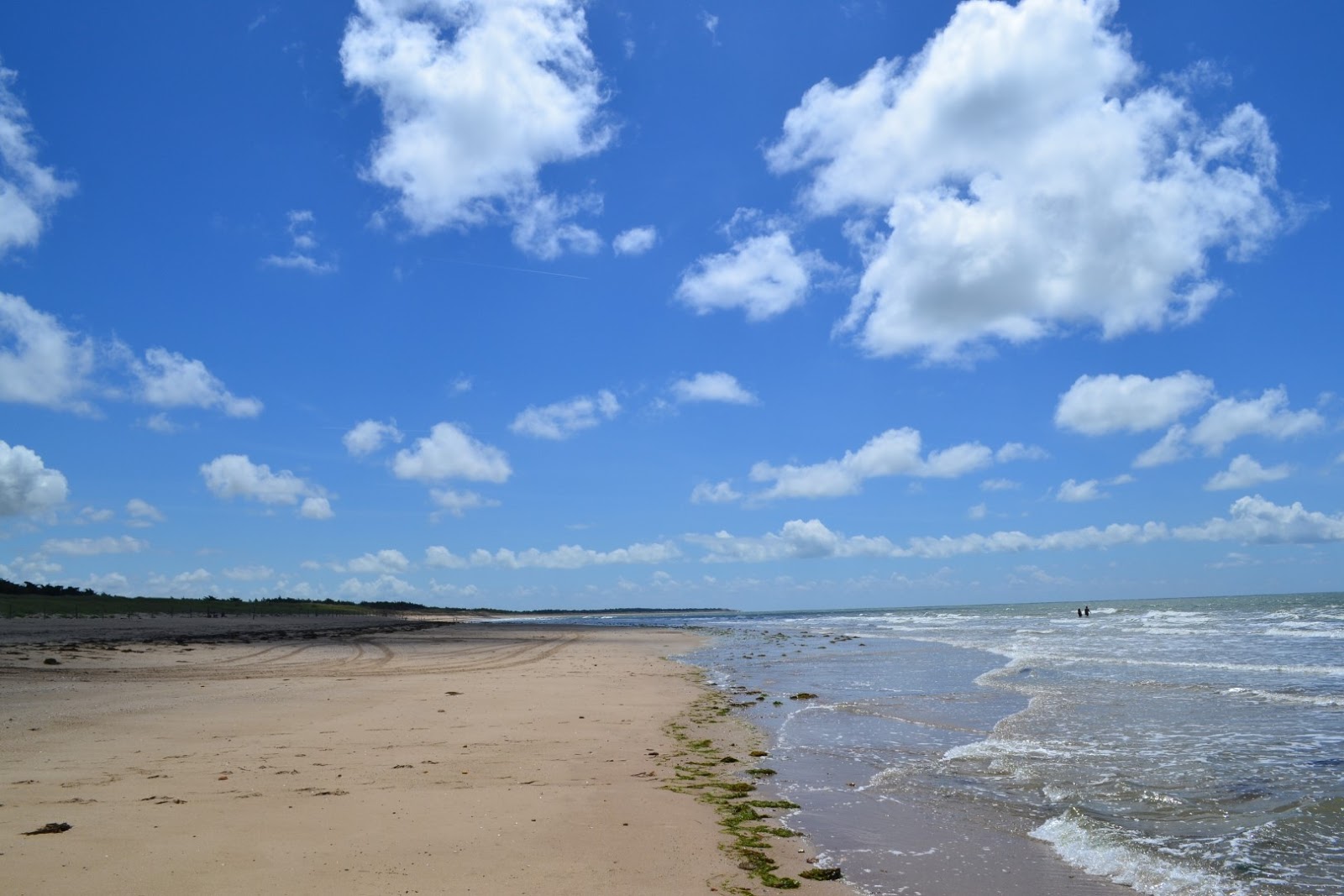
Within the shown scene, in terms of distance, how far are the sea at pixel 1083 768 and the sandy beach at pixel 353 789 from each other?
4.22 feet

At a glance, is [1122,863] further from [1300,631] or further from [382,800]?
[1300,631]

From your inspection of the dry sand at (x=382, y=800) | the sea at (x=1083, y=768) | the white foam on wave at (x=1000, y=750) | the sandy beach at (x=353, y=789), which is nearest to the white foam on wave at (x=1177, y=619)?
the sea at (x=1083, y=768)

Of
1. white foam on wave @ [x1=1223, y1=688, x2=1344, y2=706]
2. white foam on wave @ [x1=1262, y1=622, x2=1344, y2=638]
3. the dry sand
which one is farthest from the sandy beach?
white foam on wave @ [x1=1262, y1=622, x2=1344, y2=638]

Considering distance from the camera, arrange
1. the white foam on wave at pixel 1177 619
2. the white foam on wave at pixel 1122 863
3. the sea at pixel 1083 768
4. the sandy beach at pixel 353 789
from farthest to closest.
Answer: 1. the white foam on wave at pixel 1177 619
2. the sea at pixel 1083 768
3. the white foam on wave at pixel 1122 863
4. the sandy beach at pixel 353 789

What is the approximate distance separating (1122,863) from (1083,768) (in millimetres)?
3938

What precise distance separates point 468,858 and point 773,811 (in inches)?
132

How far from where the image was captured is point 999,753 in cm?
1119

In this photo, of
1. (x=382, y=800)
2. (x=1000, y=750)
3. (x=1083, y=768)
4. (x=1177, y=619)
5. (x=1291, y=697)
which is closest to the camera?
(x=382, y=800)

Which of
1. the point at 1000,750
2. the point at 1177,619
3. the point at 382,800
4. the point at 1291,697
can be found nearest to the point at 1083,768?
the point at 1000,750

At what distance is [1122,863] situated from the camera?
265 inches

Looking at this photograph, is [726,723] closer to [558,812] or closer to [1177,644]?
[558,812]

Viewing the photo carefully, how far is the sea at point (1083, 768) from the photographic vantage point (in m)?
6.91

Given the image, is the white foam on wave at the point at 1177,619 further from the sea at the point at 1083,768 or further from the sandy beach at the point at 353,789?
the sandy beach at the point at 353,789

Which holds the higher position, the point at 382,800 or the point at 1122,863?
the point at 382,800
